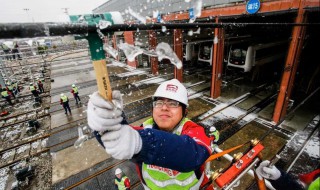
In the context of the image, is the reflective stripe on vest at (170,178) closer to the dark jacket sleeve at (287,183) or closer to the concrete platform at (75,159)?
the dark jacket sleeve at (287,183)

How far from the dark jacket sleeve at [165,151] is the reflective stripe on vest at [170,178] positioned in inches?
31.6

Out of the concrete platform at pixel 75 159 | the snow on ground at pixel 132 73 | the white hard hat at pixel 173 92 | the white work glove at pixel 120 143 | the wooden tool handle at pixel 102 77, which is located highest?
the wooden tool handle at pixel 102 77

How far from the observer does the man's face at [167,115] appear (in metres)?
2.10

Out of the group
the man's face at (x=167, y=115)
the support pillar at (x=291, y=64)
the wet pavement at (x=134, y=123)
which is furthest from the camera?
the support pillar at (x=291, y=64)

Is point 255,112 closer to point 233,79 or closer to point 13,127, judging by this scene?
point 233,79

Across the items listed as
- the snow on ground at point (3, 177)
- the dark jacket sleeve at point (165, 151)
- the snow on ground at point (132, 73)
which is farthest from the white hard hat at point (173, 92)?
the snow on ground at point (132, 73)

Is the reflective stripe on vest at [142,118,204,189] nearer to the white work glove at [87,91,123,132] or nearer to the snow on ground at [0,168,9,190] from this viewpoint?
the white work glove at [87,91,123,132]

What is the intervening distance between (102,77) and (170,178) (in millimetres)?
1544

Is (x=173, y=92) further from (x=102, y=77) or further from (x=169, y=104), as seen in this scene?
(x=102, y=77)

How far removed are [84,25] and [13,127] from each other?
40.2ft

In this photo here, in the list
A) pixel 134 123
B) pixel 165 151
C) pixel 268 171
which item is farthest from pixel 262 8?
pixel 165 151

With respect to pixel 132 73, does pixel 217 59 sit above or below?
above

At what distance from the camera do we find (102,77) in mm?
989

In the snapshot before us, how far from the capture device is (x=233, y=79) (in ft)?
50.0
